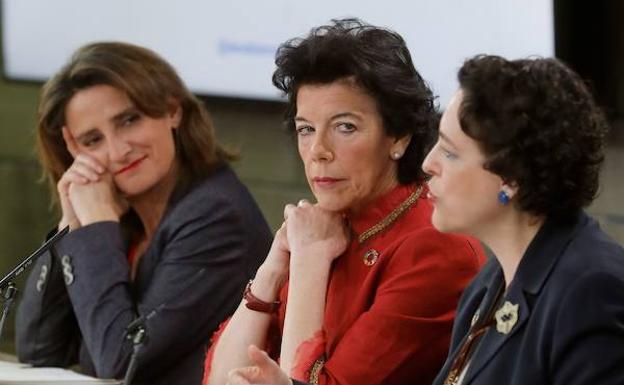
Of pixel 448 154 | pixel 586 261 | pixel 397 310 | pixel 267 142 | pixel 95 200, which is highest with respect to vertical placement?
pixel 448 154

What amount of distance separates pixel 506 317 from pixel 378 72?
62cm

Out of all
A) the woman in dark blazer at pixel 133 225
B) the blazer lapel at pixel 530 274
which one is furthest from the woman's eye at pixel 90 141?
the blazer lapel at pixel 530 274

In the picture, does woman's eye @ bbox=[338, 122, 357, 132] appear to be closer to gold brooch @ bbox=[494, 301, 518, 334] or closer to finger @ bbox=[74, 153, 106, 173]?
gold brooch @ bbox=[494, 301, 518, 334]

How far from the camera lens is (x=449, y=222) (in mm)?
2135

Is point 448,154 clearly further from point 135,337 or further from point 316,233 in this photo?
point 135,337

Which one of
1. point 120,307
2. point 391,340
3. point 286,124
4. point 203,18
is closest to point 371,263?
point 391,340

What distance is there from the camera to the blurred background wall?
3.65 metres

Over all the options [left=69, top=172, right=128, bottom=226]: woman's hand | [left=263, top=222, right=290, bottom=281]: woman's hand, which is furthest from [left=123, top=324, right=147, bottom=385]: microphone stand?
[left=69, top=172, right=128, bottom=226]: woman's hand

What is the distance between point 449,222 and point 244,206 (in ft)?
3.68

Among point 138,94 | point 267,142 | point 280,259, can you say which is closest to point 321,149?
point 280,259

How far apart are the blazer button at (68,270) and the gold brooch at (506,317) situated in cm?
137

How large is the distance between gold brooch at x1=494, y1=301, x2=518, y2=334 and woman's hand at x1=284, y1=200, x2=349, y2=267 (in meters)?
0.55

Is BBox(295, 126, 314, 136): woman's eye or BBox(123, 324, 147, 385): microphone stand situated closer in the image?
BBox(123, 324, 147, 385): microphone stand

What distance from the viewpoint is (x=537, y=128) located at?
6.59 ft
